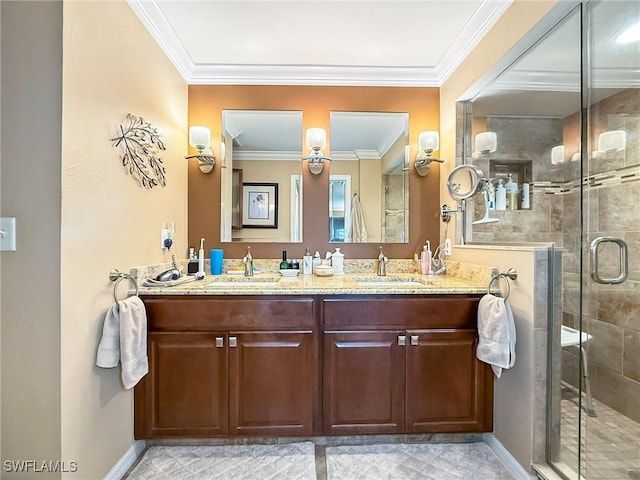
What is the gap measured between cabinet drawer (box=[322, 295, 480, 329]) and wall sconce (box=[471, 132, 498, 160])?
112cm

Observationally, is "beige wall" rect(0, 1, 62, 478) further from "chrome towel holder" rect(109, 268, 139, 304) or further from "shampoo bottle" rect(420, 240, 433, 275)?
"shampoo bottle" rect(420, 240, 433, 275)

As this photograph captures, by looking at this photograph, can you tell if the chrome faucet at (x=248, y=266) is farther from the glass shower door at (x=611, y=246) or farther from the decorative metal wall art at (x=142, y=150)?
the glass shower door at (x=611, y=246)

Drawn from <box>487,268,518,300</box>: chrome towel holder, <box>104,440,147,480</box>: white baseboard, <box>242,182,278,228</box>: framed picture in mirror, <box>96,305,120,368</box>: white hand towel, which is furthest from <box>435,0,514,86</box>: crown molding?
<box>104,440,147,480</box>: white baseboard

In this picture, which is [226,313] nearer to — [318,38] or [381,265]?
[381,265]

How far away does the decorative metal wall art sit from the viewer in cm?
152

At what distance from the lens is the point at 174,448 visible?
1.67 meters

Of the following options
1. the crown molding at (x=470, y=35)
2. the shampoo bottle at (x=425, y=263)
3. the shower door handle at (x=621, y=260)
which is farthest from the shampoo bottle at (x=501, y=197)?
the crown molding at (x=470, y=35)

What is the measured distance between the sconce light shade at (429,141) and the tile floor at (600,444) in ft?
5.55

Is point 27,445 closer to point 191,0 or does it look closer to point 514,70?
point 191,0

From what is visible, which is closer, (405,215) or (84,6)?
(84,6)

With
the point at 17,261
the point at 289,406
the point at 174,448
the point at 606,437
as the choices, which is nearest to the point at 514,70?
the point at 606,437

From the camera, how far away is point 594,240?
1457 millimetres

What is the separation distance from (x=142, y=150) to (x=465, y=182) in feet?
6.83

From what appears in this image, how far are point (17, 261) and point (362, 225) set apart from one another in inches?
76.0
